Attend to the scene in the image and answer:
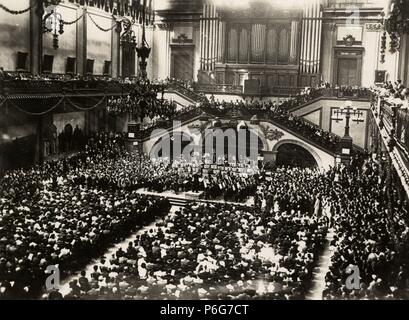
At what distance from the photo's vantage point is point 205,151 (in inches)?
1248

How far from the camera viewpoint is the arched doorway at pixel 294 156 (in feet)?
98.9

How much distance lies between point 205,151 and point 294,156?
5477 mm

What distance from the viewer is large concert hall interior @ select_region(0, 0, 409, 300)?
43.5 ft

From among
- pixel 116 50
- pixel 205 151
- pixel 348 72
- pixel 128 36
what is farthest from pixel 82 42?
pixel 348 72

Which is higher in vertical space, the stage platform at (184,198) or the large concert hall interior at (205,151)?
the large concert hall interior at (205,151)

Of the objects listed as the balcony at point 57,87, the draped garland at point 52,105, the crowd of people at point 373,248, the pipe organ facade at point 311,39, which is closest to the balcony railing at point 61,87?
the balcony at point 57,87

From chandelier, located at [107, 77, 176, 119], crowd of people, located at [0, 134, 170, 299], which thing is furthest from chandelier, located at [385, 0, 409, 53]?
crowd of people, located at [0, 134, 170, 299]

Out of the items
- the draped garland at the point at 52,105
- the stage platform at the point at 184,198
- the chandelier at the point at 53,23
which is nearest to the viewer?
the draped garland at the point at 52,105

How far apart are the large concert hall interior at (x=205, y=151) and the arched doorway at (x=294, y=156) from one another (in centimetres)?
9

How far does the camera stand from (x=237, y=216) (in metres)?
18.4

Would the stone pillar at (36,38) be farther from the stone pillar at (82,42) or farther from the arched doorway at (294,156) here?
the arched doorway at (294,156)

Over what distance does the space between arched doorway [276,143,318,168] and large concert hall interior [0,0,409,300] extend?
0.28ft

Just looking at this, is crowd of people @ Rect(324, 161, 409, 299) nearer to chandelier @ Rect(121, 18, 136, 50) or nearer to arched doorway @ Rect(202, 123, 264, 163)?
arched doorway @ Rect(202, 123, 264, 163)
